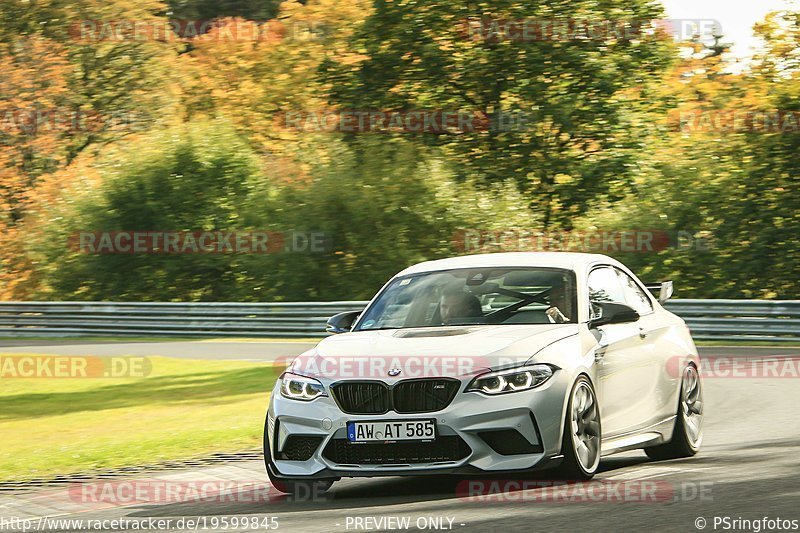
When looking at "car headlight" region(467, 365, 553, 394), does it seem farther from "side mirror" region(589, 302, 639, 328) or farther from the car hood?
"side mirror" region(589, 302, 639, 328)

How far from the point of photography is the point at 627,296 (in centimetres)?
1031

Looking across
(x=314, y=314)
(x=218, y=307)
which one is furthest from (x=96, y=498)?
(x=218, y=307)

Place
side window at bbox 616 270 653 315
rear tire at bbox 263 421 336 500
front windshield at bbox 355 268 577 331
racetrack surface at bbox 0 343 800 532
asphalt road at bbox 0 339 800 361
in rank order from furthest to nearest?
asphalt road at bbox 0 339 800 361 → side window at bbox 616 270 653 315 → front windshield at bbox 355 268 577 331 → rear tire at bbox 263 421 336 500 → racetrack surface at bbox 0 343 800 532

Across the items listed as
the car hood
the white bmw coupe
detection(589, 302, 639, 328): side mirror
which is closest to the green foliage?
the white bmw coupe

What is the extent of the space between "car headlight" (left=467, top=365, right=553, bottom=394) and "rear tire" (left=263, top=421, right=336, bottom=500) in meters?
1.22

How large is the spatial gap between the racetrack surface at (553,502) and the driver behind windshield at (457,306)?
1137 mm

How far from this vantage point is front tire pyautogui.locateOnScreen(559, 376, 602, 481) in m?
8.27

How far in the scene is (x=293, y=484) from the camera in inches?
355

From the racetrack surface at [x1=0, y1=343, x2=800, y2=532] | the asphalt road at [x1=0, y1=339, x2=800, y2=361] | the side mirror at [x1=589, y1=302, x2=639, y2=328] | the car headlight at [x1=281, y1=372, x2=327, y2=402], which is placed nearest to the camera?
the racetrack surface at [x1=0, y1=343, x2=800, y2=532]

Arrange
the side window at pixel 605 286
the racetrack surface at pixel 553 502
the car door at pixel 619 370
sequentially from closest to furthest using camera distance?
the racetrack surface at pixel 553 502, the car door at pixel 619 370, the side window at pixel 605 286

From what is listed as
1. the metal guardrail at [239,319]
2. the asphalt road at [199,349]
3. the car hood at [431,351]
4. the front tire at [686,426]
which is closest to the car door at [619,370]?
the car hood at [431,351]

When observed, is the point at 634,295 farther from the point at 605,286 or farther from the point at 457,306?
the point at 457,306

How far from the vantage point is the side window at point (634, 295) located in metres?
10.3

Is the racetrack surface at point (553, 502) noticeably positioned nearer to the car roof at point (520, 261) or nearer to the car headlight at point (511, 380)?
the car headlight at point (511, 380)
